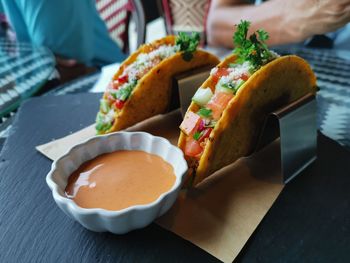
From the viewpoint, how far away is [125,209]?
44.1 inches

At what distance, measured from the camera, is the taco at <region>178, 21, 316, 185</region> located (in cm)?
A: 141

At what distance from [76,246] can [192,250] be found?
15.5 inches

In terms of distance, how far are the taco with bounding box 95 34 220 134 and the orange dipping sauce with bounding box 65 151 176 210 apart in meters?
0.38

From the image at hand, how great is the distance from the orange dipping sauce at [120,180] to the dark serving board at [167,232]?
0.40ft

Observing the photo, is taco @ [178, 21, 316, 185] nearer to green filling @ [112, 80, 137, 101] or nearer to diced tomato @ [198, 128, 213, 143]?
diced tomato @ [198, 128, 213, 143]

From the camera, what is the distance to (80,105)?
87.0 inches

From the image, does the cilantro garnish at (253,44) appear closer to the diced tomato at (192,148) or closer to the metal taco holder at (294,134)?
the metal taco holder at (294,134)

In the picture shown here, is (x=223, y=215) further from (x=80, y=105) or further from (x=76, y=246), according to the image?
(x=80, y=105)

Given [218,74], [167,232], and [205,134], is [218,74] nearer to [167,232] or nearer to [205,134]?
[205,134]

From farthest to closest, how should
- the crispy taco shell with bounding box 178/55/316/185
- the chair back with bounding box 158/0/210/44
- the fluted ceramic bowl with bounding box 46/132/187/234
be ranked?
1. the chair back with bounding box 158/0/210/44
2. the crispy taco shell with bounding box 178/55/316/185
3. the fluted ceramic bowl with bounding box 46/132/187/234

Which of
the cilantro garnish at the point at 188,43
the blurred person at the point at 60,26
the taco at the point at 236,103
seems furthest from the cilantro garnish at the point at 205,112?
the blurred person at the point at 60,26

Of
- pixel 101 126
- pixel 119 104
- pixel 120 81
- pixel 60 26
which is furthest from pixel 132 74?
pixel 60 26

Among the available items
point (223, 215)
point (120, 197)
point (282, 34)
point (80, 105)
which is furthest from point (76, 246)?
point (282, 34)

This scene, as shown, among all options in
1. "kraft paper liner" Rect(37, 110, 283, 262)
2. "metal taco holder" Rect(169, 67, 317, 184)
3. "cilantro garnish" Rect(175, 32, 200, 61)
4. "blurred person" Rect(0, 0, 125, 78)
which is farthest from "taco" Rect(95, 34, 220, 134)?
"blurred person" Rect(0, 0, 125, 78)
